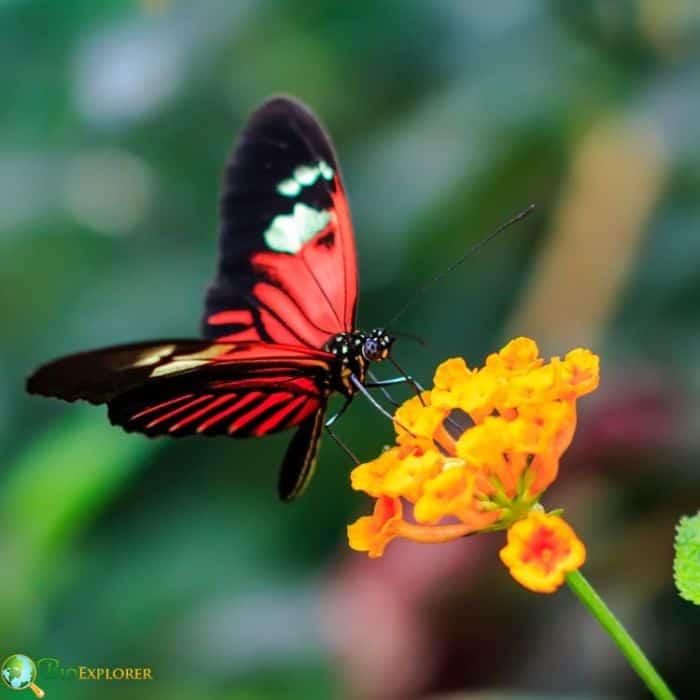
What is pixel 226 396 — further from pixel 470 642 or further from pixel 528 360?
pixel 470 642

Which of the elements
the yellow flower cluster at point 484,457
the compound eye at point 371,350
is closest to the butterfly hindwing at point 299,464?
the compound eye at point 371,350

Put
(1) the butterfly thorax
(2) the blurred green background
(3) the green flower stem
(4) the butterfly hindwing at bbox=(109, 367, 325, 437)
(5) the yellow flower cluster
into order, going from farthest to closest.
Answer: (2) the blurred green background, (1) the butterfly thorax, (4) the butterfly hindwing at bbox=(109, 367, 325, 437), (5) the yellow flower cluster, (3) the green flower stem

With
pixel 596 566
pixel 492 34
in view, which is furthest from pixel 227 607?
pixel 492 34

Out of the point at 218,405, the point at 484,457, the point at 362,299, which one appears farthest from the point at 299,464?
the point at 362,299

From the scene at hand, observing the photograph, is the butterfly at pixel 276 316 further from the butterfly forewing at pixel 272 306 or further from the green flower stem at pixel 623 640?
the green flower stem at pixel 623 640

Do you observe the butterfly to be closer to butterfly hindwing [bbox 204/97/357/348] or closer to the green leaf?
butterfly hindwing [bbox 204/97/357/348]

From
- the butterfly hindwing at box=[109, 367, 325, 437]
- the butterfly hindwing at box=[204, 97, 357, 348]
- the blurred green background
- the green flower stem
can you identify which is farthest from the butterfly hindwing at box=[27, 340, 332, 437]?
the blurred green background

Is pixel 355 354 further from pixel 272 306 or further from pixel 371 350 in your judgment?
pixel 272 306
